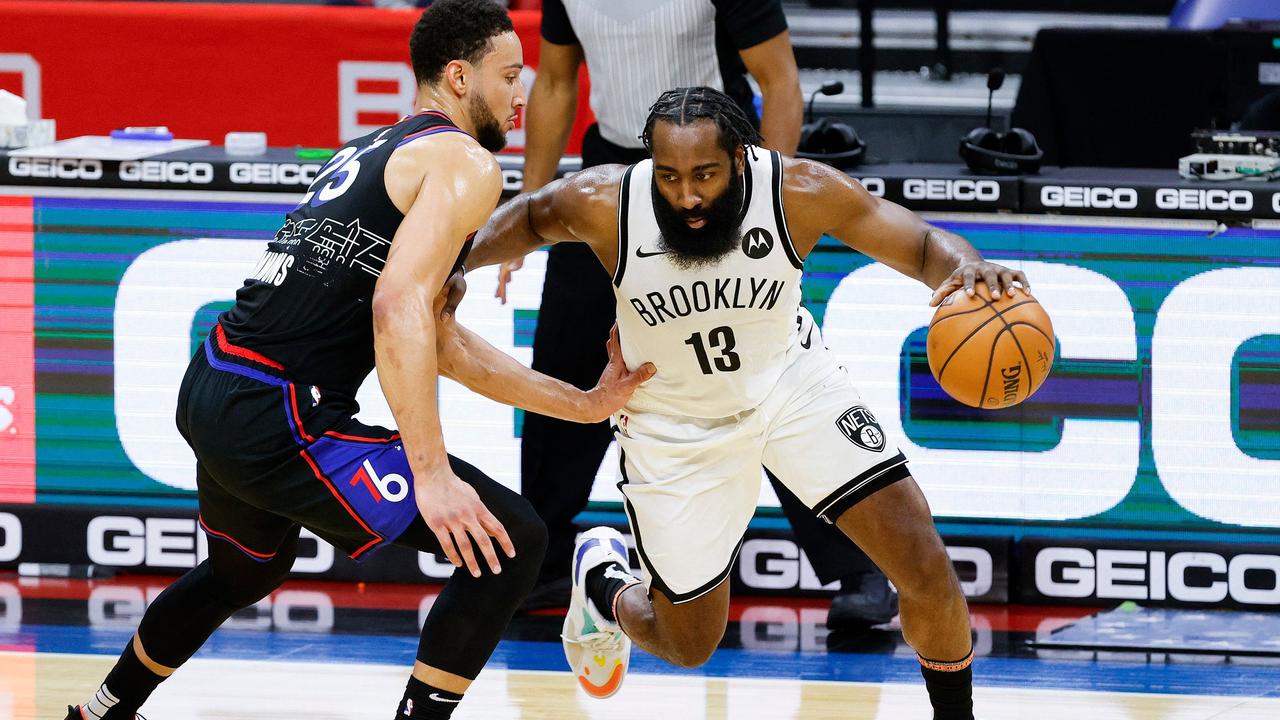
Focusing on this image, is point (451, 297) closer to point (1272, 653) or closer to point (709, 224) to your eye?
point (709, 224)

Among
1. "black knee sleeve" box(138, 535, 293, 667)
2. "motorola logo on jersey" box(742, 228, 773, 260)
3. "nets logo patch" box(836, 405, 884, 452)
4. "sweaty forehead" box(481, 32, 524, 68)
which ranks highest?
"sweaty forehead" box(481, 32, 524, 68)

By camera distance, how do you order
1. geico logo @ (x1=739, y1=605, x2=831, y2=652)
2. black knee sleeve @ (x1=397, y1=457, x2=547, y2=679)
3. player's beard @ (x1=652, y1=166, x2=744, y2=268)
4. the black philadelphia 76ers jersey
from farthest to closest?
geico logo @ (x1=739, y1=605, x2=831, y2=652) < player's beard @ (x1=652, y1=166, x2=744, y2=268) < the black philadelphia 76ers jersey < black knee sleeve @ (x1=397, y1=457, x2=547, y2=679)

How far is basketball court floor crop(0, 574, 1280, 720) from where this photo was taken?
16.5 ft

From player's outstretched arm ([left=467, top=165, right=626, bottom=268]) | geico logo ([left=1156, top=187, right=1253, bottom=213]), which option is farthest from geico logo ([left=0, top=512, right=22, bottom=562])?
geico logo ([left=1156, top=187, right=1253, bottom=213])

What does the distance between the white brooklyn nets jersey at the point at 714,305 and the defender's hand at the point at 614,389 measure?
0.05 m

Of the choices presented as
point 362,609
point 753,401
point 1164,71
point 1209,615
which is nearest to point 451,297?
point 753,401

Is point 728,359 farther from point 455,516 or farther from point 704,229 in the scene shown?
point 455,516

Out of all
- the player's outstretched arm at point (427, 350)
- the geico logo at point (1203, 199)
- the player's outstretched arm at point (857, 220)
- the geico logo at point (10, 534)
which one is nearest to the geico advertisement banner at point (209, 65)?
the geico logo at point (10, 534)

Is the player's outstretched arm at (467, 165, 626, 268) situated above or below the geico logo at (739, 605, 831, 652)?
above

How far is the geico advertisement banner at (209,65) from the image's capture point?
8.43 meters

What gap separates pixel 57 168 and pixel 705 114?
3106mm

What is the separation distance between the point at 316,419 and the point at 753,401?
1192 millimetres

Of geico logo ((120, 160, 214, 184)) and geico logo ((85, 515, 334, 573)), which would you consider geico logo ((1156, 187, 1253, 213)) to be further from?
geico logo ((120, 160, 214, 184))

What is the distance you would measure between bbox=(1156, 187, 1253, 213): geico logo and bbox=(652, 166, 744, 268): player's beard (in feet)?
7.22
